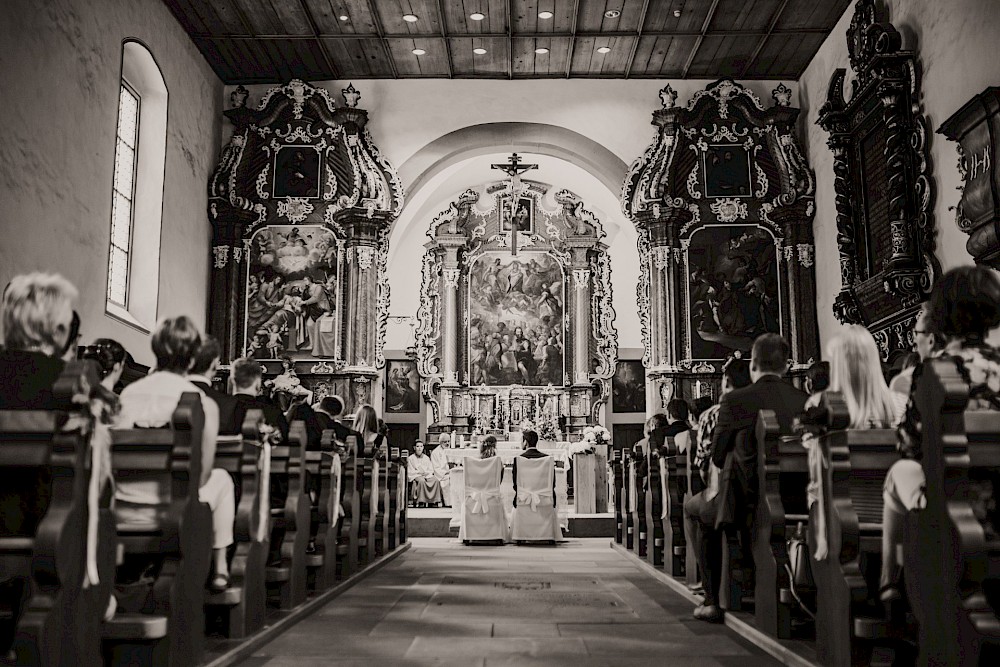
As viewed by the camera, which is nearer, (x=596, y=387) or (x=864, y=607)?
(x=864, y=607)

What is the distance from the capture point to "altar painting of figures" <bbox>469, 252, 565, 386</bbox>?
18047 mm

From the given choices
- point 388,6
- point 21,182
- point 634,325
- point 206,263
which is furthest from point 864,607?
point 634,325

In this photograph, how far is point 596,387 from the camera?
17609mm

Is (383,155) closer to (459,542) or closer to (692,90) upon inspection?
(692,90)

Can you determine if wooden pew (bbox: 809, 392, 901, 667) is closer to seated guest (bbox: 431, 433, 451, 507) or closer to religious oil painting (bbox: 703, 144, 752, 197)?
religious oil painting (bbox: 703, 144, 752, 197)

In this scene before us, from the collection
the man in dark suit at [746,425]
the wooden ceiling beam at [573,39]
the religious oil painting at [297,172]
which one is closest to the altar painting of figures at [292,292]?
the religious oil painting at [297,172]

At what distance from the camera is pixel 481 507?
10797 millimetres

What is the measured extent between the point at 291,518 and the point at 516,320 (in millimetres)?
13138

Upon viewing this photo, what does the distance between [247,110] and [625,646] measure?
1069 centimetres

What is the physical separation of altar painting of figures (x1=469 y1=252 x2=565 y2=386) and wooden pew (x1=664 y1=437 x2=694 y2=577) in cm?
1095

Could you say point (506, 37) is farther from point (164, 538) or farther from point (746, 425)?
point (164, 538)

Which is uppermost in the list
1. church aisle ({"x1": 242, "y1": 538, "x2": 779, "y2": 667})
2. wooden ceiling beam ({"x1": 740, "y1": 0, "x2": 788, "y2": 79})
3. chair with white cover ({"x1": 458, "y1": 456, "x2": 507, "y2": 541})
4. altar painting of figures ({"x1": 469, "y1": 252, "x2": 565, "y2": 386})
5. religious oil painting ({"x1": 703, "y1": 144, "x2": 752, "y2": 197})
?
wooden ceiling beam ({"x1": 740, "y1": 0, "x2": 788, "y2": 79})

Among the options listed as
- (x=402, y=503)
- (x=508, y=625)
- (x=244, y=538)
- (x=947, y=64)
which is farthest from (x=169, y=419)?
(x=947, y=64)

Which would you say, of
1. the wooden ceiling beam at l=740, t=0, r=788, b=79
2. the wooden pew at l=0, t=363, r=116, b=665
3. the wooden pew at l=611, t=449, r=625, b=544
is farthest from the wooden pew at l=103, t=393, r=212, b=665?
the wooden ceiling beam at l=740, t=0, r=788, b=79
